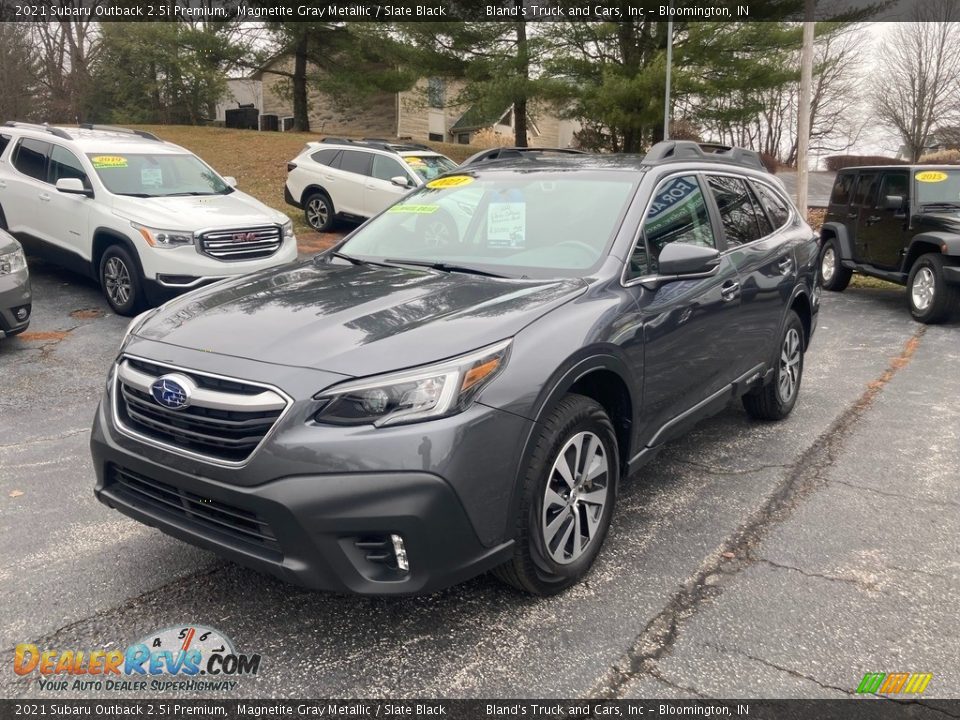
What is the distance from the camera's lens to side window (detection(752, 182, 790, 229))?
546 centimetres

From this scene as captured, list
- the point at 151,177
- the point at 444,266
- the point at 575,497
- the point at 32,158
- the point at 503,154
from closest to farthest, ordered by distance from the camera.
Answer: the point at 575,497
the point at 444,266
the point at 503,154
the point at 151,177
the point at 32,158

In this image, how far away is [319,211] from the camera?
52.2ft

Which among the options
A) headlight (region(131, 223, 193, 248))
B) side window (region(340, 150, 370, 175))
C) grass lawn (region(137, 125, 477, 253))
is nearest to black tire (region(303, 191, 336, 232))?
grass lawn (region(137, 125, 477, 253))

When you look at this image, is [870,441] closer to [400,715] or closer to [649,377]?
[649,377]

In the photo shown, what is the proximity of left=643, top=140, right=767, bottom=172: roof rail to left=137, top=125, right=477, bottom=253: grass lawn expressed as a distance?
960 centimetres

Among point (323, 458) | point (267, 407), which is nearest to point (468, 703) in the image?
point (323, 458)

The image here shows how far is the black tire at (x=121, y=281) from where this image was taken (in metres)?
8.41

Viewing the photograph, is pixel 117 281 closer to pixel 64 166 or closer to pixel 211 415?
pixel 64 166

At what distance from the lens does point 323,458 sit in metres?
2.62

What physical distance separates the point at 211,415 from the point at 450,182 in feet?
7.68

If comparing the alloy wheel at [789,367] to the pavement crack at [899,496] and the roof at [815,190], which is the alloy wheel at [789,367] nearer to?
the pavement crack at [899,496]

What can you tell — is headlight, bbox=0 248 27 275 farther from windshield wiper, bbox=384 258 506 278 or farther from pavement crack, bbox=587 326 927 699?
pavement crack, bbox=587 326 927 699

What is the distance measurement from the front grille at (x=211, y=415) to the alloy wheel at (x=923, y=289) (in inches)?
352

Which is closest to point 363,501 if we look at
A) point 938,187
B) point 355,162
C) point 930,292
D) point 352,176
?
point 930,292
